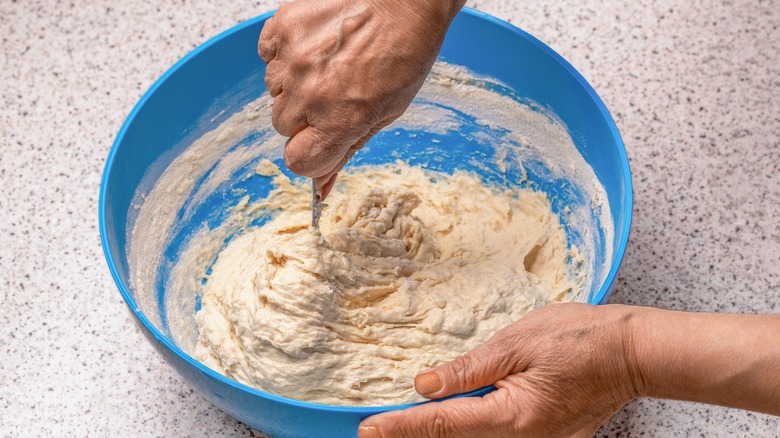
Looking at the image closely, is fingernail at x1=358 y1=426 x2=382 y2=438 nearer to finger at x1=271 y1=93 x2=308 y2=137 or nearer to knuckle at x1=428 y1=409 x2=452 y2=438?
knuckle at x1=428 y1=409 x2=452 y2=438

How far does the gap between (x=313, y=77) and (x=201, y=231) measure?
2.23 feet

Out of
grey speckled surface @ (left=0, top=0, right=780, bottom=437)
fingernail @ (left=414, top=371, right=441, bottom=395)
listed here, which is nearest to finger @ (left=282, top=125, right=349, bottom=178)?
fingernail @ (left=414, top=371, right=441, bottom=395)

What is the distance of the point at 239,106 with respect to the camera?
166cm

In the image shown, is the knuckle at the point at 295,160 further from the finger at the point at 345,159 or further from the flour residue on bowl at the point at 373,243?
the flour residue on bowl at the point at 373,243

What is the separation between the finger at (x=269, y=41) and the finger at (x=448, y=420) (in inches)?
23.0

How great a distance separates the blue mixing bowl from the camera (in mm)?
1280

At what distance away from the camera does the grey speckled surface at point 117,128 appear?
1.52m

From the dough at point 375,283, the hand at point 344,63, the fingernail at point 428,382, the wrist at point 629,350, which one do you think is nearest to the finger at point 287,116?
the hand at point 344,63

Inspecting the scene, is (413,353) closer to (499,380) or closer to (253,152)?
(499,380)

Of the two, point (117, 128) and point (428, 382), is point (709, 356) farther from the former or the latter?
point (117, 128)

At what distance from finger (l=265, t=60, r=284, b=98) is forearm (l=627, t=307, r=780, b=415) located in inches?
25.3

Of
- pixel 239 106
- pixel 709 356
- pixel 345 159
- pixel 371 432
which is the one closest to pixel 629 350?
pixel 709 356

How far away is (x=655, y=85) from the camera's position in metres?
1.87

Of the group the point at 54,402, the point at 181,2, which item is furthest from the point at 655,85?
the point at 54,402
